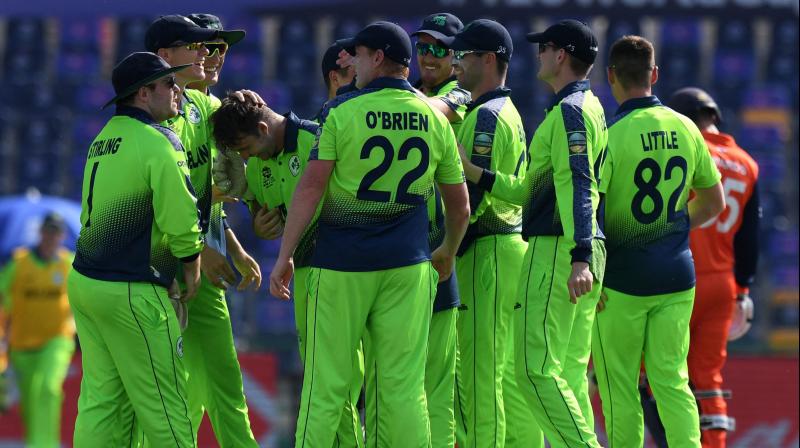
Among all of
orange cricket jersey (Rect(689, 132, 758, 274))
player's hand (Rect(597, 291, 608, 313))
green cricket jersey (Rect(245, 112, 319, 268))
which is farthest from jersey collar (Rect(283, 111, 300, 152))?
orange cricket jersey (Rect(689, 132, 758, 274))

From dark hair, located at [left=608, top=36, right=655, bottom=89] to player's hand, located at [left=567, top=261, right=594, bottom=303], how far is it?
1205mm

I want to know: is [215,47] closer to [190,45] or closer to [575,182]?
[190,45]

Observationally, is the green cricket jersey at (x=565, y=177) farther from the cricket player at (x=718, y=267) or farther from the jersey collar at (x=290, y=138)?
the cricket player at (x=718, y=267)

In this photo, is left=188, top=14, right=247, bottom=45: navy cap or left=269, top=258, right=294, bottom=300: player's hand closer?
left=269, top=258, right=294, bottom=300: player's hand

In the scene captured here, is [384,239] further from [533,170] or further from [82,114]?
[82,114]

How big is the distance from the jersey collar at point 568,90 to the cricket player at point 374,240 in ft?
2.08

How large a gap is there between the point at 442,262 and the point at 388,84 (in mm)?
1007

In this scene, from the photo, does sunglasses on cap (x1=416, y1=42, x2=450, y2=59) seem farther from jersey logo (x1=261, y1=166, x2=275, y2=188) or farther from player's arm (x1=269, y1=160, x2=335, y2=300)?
player's arm (x1=269, y1=160, x2=335, y2=300)

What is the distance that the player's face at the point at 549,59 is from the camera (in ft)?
21.7

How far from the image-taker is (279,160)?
6.73 m

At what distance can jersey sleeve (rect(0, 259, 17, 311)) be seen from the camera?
42.0ft

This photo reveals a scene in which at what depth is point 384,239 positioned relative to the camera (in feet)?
20.1

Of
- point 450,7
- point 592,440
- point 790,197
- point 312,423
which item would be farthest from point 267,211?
point 790,197

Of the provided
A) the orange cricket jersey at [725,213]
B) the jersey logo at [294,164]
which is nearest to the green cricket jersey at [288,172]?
the jersey logo at [294,164]
